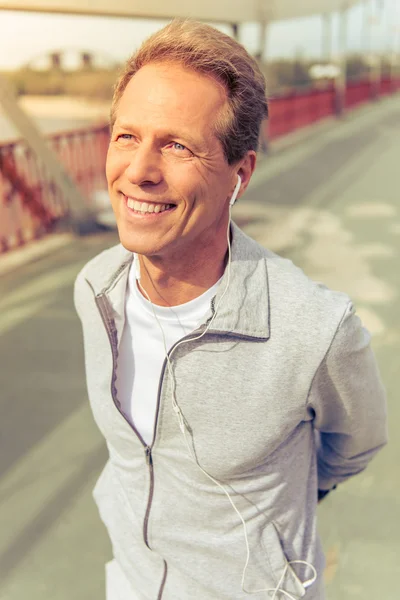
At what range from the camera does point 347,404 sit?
4.84 ft

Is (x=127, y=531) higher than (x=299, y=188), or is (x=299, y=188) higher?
(x=127, y=531)

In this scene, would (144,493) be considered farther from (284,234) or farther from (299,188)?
(299,188)

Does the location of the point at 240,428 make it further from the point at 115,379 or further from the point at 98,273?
the point at 98,273

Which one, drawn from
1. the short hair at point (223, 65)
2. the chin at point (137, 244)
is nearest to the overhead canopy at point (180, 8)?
the short hair at point (223, 65)

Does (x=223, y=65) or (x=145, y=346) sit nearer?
(x=223, y=65)

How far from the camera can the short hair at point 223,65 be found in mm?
1288

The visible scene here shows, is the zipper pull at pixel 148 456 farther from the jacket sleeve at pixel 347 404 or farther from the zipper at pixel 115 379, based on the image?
the jacket sleeve at pixel 347 404

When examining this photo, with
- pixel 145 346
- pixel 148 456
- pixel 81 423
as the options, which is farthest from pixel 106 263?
pixel 81 423

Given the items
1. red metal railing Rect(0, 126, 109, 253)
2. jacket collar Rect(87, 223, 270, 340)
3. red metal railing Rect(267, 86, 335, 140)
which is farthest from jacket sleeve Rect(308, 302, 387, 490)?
red metal railing Rect(267, 86, 335, 140)

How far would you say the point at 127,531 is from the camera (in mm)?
1623

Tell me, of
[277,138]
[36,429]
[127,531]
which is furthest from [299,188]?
[127,531]

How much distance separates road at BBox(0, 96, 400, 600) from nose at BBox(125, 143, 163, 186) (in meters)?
2.06

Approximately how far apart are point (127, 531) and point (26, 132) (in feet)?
23.1

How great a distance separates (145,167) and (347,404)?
0.68 m
